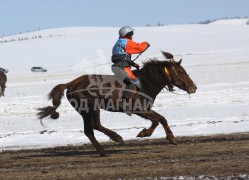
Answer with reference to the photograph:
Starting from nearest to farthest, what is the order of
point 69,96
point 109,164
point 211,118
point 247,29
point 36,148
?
point 109,164 < point 69,96 < point 36,148 < point 211,118 < point 247,29

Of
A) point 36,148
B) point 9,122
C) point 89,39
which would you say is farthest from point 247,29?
point 36,148

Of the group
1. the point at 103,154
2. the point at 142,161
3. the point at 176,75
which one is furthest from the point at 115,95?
the point at 142,161

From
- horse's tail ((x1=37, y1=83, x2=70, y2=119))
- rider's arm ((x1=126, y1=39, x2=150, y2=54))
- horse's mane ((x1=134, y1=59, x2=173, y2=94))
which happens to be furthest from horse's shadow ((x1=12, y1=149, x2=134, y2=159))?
rider's arm ((x1=126, y1=39, x2=150, y2=54))

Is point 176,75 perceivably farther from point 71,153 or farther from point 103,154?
point 71,153

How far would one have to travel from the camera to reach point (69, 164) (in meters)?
10.4

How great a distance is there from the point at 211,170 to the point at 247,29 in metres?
105

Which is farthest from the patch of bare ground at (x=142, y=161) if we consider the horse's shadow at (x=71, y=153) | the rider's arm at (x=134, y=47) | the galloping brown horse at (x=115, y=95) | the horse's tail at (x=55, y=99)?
the rider's arm at (x=134, y=47)

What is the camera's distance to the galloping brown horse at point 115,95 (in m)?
11.8

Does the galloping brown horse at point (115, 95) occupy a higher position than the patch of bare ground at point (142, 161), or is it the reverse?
the galloping brown horse at point (115, 95)

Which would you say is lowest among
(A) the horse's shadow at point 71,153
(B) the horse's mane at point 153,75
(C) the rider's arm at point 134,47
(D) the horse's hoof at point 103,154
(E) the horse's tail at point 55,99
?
(A) the horse's shadow at point 71,153

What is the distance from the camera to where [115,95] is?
1198 cm

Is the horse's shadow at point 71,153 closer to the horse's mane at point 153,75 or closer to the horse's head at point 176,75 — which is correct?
the horse's mane at point 153,75

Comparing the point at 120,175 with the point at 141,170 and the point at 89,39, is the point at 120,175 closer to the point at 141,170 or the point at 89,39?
the point at 141,170

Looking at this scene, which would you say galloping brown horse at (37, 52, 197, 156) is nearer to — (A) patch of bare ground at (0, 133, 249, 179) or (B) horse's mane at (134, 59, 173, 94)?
(B) horse's mane at (134, 59, 173, 94)
